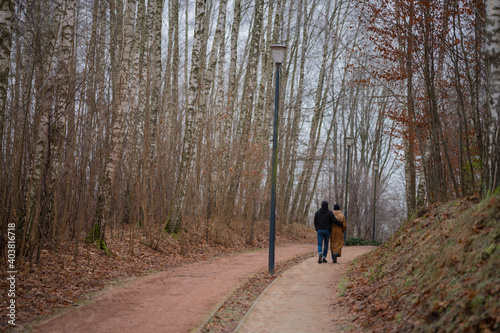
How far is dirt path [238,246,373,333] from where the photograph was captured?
677 cm

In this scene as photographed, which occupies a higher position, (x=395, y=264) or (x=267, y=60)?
(x=267, y=60)

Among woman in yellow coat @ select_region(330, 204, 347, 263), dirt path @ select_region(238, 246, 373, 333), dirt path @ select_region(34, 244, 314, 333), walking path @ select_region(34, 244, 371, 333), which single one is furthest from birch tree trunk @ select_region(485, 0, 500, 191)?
woman in yellow coat @ select_region(330, 204, 347, 263)

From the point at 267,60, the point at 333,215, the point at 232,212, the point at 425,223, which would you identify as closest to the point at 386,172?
the point at 267,60

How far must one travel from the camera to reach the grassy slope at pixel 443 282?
15.8 feet

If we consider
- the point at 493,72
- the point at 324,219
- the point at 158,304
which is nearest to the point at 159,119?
the point at 324,219

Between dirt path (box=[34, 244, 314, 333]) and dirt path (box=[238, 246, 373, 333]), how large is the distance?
0.85 metres

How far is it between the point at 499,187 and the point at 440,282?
1.66m

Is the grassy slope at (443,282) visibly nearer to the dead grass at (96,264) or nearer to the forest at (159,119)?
the forest at (159,119)

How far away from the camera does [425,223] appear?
30.8ft

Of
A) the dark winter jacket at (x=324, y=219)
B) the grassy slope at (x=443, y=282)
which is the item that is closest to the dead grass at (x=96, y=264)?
the dark winter jacket at (x=324, y=219)

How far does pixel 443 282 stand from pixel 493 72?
3650 mm

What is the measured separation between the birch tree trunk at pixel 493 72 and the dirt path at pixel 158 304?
17.3ft

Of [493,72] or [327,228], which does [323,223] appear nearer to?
[327,228]

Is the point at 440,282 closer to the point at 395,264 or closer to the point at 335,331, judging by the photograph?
the point at 335,331
